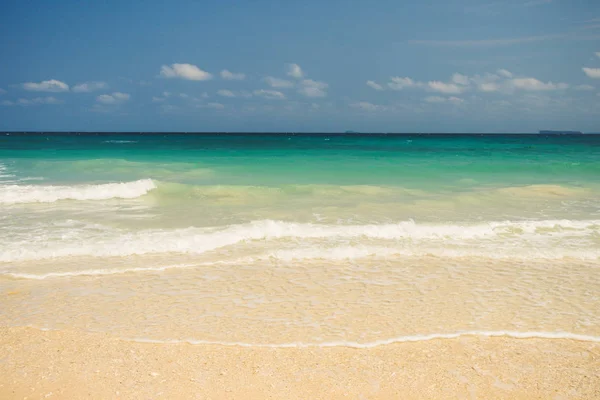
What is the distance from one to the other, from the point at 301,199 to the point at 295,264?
21.9ft

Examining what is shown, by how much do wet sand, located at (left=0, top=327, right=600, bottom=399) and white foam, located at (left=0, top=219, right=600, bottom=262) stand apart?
319cm

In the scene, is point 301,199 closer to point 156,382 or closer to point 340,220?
point 340,220

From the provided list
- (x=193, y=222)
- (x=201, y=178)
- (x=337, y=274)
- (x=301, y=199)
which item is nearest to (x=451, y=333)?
(x=337, y=274)

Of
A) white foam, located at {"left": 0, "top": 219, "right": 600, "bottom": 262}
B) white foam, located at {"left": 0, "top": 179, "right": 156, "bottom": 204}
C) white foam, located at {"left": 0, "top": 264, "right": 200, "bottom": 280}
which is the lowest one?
white foam, located at {"left": 0, "top": 264, "right": 200, "bottom": 280}

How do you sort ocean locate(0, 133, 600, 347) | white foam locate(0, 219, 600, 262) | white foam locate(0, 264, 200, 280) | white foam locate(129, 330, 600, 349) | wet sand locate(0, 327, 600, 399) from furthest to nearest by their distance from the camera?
1. white foam locate(0, 219, 600, 262)
2. white foam locate(0, 264, 200, 280)
3. ocean locate(0, 133, 600, 347)
4. white foam locate(129, 330, 600, 349)
5. wet sand locate(0, 327, 600, 399)

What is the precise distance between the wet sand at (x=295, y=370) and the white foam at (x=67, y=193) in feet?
31.5

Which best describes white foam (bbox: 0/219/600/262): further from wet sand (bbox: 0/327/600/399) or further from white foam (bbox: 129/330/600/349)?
wet sand (bbox: 0/327/600/399)

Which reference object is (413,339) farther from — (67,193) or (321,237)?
(67,193)

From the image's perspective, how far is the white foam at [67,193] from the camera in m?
12.9

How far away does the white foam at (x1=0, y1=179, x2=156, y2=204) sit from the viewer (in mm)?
12922

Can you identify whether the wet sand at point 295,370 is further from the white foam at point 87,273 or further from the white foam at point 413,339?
the white foam at point 87,273

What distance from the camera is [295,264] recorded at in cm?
706

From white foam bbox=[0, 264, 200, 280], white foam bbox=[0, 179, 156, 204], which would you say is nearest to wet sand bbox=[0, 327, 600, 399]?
white foam bbox=[0, 264, 200, 280]

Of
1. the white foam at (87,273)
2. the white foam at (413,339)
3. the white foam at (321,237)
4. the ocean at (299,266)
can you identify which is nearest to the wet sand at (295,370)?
the white foam at (413,339)
